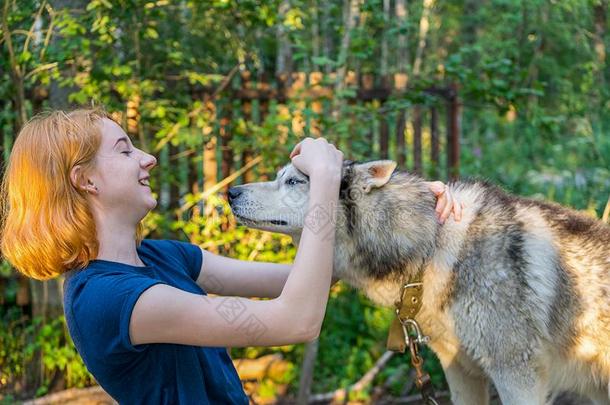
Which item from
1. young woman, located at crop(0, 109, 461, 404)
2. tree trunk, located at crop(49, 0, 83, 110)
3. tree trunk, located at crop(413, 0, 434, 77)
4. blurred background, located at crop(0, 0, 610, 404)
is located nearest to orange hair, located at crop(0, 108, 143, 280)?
young woman, located at crop(0, 109, 461, 404)

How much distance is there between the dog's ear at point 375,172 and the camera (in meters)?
2.63

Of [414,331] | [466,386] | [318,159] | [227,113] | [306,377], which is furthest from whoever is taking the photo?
[227,113]

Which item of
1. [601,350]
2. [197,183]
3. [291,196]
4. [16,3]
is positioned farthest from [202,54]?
[601,350]

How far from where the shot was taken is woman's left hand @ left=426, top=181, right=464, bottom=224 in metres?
2.66

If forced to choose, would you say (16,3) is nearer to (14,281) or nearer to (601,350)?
(14,281)

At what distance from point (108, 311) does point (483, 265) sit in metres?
1.51

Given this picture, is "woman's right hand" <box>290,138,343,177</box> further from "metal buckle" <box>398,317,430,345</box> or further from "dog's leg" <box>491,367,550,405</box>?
"dog's leg" <box>491,367,550,405</box>

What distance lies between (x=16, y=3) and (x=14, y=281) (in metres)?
2.16

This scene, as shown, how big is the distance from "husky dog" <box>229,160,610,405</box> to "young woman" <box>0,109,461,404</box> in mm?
594

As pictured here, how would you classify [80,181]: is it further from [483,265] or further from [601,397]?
[601,397]

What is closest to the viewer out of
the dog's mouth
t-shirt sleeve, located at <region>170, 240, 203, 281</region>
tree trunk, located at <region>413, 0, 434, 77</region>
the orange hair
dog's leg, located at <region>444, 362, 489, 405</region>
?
the orange hair

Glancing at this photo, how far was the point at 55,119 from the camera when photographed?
2.01 meters

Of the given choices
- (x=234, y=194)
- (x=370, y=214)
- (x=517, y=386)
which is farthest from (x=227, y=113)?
(x=517, y=386)

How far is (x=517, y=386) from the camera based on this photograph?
104 inches
